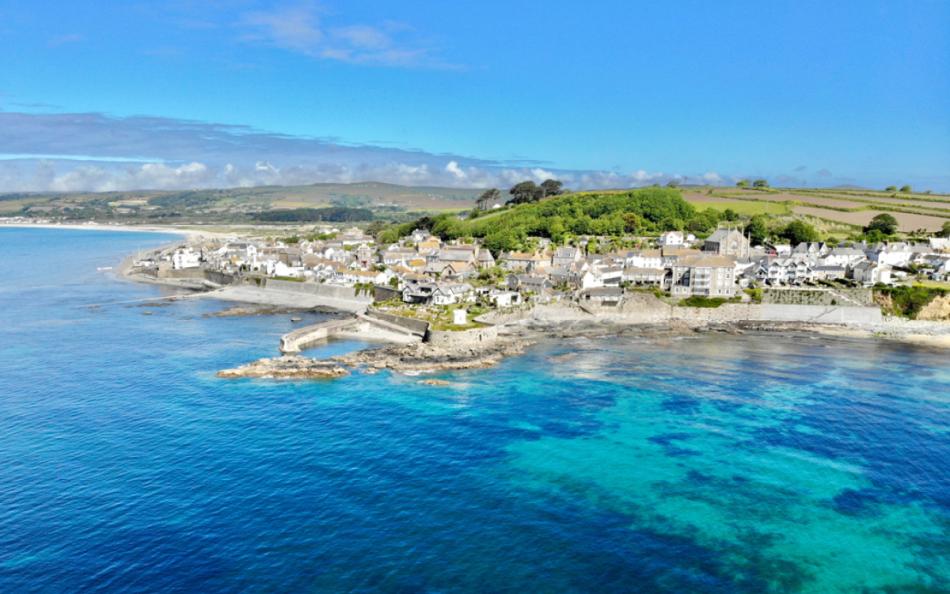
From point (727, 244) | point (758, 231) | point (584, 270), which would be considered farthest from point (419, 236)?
point (758, 231)

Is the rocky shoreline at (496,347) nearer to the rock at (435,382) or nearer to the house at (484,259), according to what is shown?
the rock at (435,382)

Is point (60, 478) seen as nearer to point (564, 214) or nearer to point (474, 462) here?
point (474, 462)

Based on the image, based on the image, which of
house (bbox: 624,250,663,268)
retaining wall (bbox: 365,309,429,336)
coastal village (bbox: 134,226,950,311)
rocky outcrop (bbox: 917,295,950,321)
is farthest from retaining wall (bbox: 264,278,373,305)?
rocky outcrop (bbox: 917,295,950,321)

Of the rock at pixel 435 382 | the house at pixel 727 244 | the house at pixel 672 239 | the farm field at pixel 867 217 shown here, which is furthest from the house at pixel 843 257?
the rock at pixel 435 382

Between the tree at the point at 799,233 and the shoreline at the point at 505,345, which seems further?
the tree at the point at 799,233

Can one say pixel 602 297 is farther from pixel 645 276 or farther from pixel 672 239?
pixel 672 239

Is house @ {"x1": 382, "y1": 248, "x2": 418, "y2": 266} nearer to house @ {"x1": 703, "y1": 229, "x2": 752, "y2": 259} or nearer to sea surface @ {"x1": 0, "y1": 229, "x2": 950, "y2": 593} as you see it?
sea surface @ {"x1": 0, "y1": 229, "x2": 950, "y2": 593}
